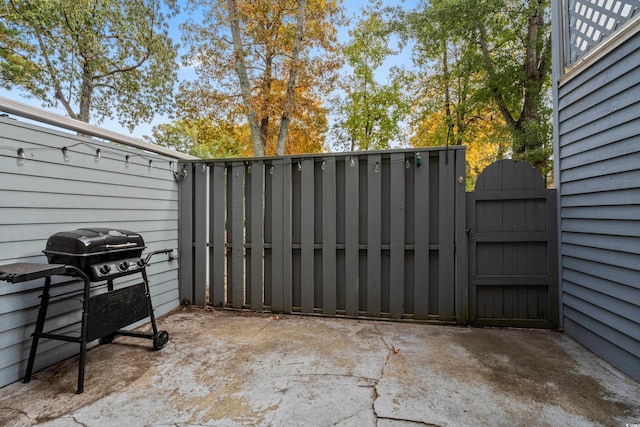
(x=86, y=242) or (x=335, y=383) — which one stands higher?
(x=86, y=242)

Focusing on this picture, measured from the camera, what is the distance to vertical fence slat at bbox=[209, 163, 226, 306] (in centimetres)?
348

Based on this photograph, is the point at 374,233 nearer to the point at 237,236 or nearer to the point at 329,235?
the point at 329,235

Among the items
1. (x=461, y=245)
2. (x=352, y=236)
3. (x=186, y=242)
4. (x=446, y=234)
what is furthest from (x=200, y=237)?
(x=461, y=245)

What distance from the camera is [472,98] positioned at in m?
8.25

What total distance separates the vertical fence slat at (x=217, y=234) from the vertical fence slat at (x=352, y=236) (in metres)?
1.49

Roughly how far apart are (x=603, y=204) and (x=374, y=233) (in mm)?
1856

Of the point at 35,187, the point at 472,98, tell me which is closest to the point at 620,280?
the point at 35,187

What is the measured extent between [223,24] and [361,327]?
8843 mm

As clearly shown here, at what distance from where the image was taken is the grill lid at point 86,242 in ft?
6.39

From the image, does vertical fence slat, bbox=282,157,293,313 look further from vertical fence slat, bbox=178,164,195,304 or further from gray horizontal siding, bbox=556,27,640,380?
gray horizontal siding, bbox=556,27,640,380

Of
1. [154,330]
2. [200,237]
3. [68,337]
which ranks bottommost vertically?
[154,330]

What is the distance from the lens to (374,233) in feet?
10.3

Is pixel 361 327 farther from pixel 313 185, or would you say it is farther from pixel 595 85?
pixel 595 85

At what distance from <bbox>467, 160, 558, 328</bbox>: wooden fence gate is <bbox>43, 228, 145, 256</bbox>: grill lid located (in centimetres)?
317
